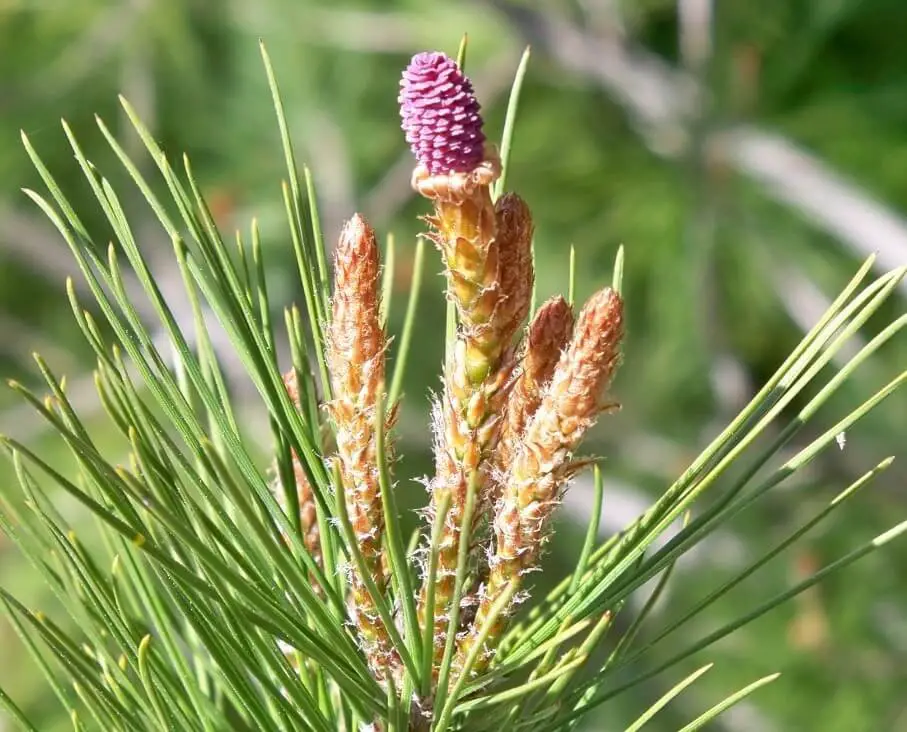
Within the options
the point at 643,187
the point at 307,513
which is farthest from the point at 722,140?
the point at 307,513

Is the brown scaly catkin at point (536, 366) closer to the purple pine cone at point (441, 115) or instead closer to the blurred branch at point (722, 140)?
the purple pine cone at point (441, 115)

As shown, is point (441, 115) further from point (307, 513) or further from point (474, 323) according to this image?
point (307, 513)

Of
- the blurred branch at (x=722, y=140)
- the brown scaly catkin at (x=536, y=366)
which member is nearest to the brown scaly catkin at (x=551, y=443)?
the brown scaly catkin at (x=536, y=366)

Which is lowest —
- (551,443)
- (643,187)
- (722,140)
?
(551,443)

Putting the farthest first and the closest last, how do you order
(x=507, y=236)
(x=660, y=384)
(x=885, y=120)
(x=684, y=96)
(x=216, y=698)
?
(x=660, y=384) < (x=885, y=120) < (x=684, y=96) < (x=216, y=698) < (x=507, y=236)

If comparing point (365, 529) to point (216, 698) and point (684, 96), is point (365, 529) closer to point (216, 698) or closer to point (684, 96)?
point (216, 698)

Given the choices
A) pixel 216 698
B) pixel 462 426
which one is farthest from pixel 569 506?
pixel 462 426

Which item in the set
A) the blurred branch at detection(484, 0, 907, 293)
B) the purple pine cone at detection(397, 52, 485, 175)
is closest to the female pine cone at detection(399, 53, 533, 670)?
the purple pine cone at detection(397, 52, 485, 175)
